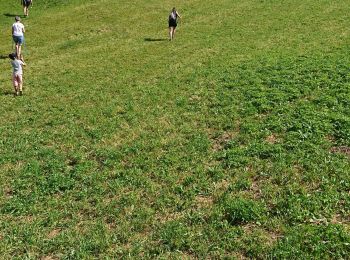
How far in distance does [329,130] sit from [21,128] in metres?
11.2

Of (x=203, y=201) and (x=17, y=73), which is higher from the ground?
(x=17, y=73)

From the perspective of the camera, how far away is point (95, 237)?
30.1 feet

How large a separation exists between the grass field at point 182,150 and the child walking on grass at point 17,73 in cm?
76

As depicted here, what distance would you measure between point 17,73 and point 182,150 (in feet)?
32.9

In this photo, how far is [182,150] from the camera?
1299 cm

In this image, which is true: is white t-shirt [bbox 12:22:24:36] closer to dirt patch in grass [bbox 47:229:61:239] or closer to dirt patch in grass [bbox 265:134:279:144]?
dirt patch in grass [bbox 265:134:279:144]

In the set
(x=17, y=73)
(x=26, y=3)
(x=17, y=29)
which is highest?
(x=26, y=3)

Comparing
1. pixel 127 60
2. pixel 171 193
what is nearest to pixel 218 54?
pixel 127 60

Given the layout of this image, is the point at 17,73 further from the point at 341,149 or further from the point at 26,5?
the point at 26,5

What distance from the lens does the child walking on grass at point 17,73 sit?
18.7 metres

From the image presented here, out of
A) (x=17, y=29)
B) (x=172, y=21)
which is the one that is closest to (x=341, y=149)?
(x=172, y=21)

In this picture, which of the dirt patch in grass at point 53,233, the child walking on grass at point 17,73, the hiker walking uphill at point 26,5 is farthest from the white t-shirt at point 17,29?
the dirt patch in grass at point 53,233

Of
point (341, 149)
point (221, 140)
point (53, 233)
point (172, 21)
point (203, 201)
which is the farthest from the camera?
point (172, 21)

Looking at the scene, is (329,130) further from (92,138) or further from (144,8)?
(144,8)
